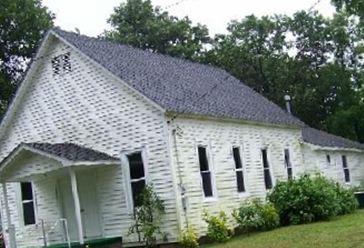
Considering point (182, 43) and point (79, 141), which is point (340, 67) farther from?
point (79, 141)

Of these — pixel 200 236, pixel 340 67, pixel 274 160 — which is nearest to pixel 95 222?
pixel 200 236

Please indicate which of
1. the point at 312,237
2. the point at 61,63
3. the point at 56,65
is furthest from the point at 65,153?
the point at 312,237

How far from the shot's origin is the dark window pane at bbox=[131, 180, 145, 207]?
1908cm

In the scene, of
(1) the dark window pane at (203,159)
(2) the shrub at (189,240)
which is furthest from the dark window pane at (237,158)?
(2) the shrub at (189,240)

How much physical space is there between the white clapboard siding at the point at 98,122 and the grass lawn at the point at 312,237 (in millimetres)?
2479

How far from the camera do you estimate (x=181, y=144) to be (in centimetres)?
1905

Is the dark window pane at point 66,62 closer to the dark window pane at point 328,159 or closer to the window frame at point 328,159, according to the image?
the window frame at point 328,159

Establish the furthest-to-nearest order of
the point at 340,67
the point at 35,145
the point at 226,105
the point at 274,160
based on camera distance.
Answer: the point at 340,67
the point at 274,160
the point at 226,105
the point at 35,145

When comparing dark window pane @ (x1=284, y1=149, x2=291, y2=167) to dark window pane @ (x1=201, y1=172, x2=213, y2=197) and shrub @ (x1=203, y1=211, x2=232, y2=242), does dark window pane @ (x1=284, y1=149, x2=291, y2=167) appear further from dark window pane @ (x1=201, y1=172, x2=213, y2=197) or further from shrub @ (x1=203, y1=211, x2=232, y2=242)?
shrub @ (x1=203, y1=211, x2=232, y2=242)

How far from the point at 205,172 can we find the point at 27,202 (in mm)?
6761

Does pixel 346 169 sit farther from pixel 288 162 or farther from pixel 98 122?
pixel 98 122

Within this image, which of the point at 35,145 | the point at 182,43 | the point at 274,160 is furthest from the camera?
the point at 182,43

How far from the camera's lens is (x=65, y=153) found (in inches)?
723

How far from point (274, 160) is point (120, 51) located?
7.75m
